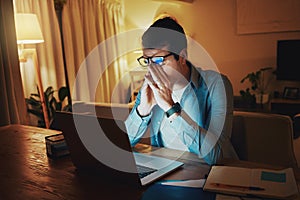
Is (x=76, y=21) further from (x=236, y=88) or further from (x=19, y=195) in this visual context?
(x=19, y=195)

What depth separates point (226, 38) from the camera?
173 inches

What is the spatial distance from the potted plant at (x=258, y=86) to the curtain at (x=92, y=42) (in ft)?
6.22

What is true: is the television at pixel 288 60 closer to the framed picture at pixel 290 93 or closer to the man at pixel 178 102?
the framed picture at pixel 290 93

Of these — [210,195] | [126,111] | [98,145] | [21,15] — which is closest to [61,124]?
[98,145]

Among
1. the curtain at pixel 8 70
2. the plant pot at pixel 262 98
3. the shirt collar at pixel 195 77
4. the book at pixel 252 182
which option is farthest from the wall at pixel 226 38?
the book at pixel 252 182

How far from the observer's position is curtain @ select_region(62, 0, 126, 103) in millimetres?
3914

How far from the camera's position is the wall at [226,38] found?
4176mm

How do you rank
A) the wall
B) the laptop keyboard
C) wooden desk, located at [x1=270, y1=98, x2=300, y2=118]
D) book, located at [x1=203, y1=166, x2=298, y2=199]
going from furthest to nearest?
the wall, wooden desk, located at [x1=270, y1=98, x2=300, y2=118], the laptop keyboard, book, located at [x1=203, y1=166, x2=298, y2=199]

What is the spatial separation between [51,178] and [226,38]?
378 cm

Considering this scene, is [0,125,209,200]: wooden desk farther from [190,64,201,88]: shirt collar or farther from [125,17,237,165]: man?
[190,64,201,88]: shirt collar

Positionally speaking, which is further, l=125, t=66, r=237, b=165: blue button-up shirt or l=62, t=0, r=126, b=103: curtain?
l=62, t=0, r=126, b=103: curtain

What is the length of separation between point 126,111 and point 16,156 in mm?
902

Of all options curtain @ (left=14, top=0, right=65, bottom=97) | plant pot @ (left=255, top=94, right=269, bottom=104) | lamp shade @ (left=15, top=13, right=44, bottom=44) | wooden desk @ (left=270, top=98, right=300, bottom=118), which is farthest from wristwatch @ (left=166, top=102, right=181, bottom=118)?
plant pot @ (left=255, top=94, right=269, bottom=104)

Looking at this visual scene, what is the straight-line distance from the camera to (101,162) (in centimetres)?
101
